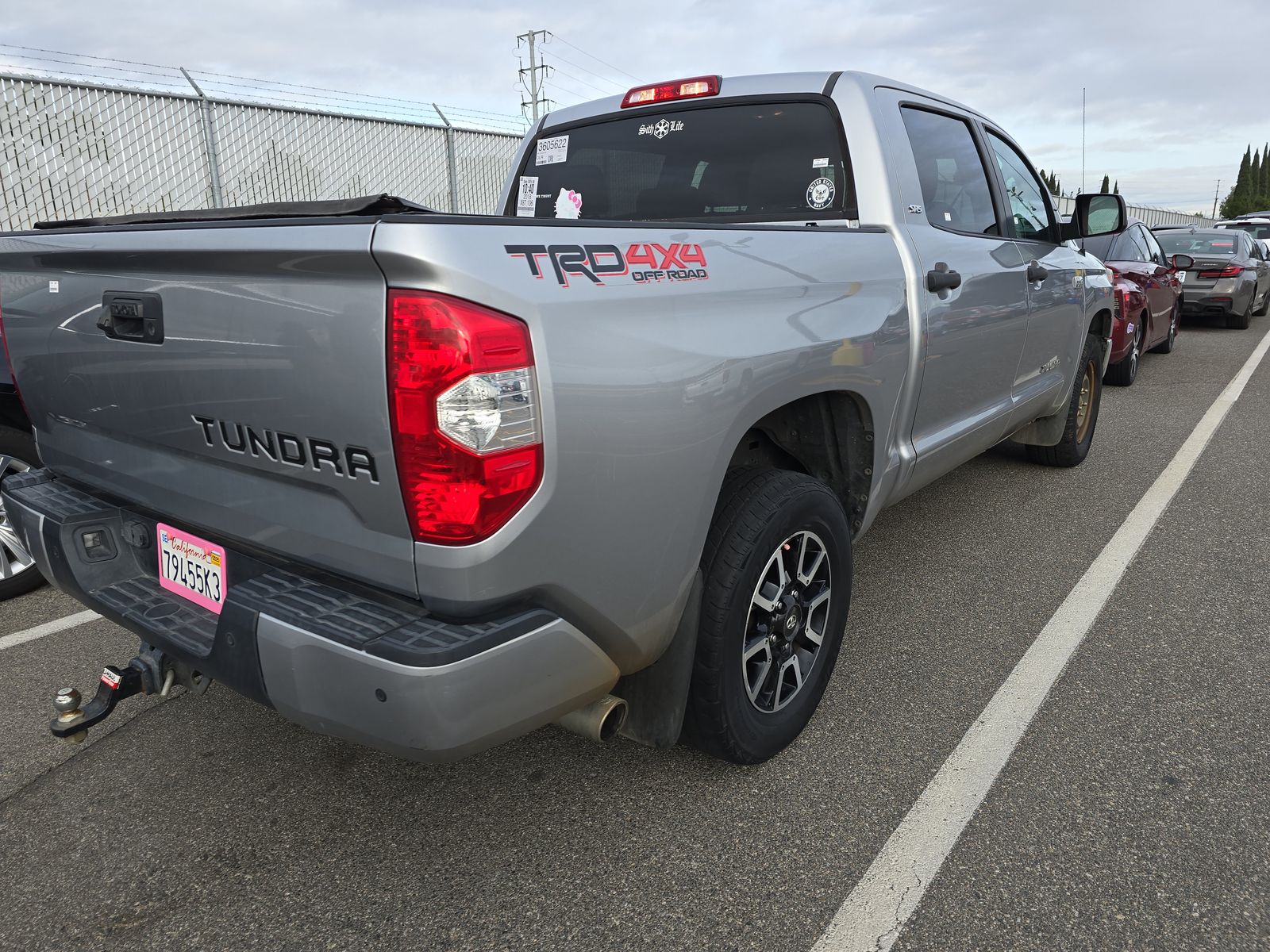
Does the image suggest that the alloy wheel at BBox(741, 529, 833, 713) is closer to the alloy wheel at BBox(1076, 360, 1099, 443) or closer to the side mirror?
the side mirror

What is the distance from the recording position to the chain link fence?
9125 millimetres

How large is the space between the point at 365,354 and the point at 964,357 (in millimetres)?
2420

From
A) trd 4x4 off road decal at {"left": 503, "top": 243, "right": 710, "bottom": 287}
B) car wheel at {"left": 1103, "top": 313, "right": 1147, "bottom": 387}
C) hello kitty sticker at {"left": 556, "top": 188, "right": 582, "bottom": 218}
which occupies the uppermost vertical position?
hello kitty sticker at {"left": 556, "top": 188, "right": 582, "bottom": 218}

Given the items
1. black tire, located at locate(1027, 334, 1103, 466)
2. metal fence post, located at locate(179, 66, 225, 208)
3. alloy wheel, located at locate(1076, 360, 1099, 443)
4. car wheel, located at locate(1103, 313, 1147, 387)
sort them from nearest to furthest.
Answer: black tire, located at locate(1027, 334, 1103, 466), alloy wheel, located at locate(1076, 360, 1099, 443), car wheel, located at locate(1103, 313, 1147, 387), metal fence post, located at locate(179, 66, 225, 208)

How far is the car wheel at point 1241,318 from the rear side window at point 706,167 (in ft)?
39.8

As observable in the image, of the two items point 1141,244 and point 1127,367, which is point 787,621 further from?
point 1141,244

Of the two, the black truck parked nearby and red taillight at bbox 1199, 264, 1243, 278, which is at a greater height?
red taillight at bbox 1199, 264, 1243, 278

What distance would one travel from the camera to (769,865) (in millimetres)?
2246

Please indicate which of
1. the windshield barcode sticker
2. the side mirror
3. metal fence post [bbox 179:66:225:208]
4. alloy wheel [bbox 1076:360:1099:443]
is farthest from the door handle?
metal fence post [bbox 179:66:225:208]

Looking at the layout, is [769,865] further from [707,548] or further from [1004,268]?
[1004,268]

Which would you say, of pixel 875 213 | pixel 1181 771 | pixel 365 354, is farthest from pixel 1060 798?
pixel 365 354

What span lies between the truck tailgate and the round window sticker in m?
1.86

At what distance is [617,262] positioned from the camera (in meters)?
1.90

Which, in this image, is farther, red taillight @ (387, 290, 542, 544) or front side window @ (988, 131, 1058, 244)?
front side window @ (988, 131, 1058, 244)
